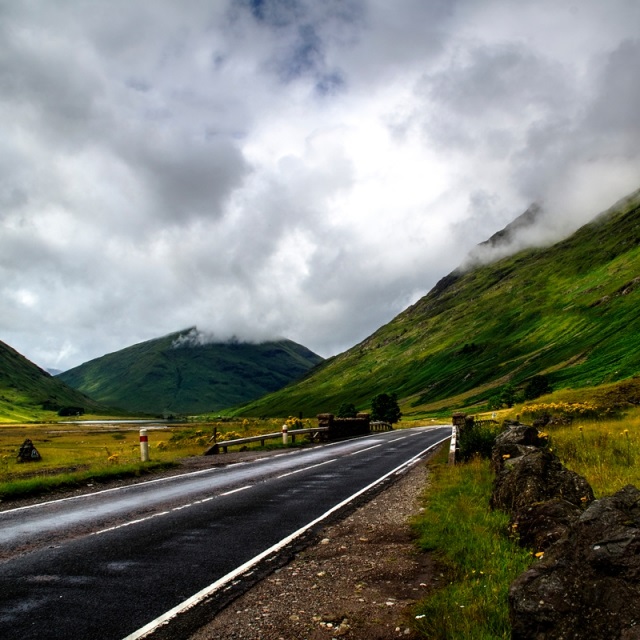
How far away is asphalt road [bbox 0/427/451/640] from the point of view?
5.27 m

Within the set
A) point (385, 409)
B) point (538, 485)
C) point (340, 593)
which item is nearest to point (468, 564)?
point (340, 593)

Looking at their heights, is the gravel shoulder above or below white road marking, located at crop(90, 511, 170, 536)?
below

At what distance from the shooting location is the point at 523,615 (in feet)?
13.6

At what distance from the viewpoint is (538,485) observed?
8.07m

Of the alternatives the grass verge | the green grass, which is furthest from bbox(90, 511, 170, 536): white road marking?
the grass verge

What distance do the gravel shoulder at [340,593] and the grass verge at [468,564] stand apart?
9.4 inches

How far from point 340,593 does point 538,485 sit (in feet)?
12.7

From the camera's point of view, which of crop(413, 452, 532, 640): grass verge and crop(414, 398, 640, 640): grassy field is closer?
crop(413, 452, 532, 640): grass verge

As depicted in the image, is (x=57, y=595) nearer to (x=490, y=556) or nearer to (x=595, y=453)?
(x=490, y=556)

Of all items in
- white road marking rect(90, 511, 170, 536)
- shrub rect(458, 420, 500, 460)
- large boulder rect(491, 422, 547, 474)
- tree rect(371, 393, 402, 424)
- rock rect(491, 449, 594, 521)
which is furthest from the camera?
tree rect(371, 393, 402, 424)

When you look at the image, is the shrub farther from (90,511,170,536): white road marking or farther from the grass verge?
(90,511,170,536): white road marking

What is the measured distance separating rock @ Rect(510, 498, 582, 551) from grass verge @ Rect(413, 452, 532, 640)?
22 centimetres

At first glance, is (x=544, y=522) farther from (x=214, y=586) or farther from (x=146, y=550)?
(x=146, y=550)

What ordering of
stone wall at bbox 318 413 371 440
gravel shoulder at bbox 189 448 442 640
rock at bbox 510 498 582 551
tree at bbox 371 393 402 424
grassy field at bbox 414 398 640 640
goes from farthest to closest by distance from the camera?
tree at bbox 371 393 402 424, stone wall at bbox 318 413 371 440, rock at bbox 510 498 582 551, gravel shoulder at bbox 189 448 442 640, grassy field at bbox 414 398 640 640
